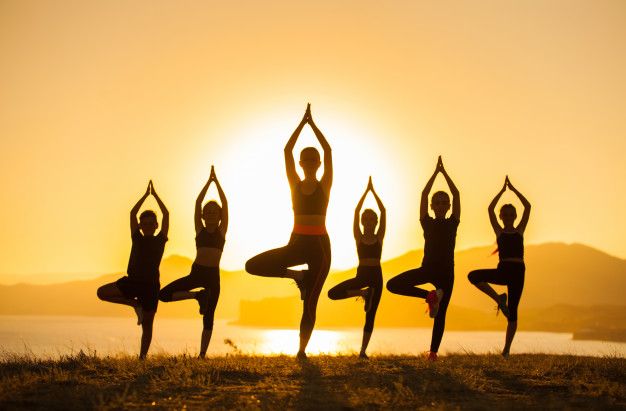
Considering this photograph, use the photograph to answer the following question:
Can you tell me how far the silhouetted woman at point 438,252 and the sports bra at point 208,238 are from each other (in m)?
3.37

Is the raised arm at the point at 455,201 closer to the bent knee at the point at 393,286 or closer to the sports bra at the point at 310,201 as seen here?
the bent knee at the point at 393,286

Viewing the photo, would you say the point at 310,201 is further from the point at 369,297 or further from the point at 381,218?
the point at 369,297

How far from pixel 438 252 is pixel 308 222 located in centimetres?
307

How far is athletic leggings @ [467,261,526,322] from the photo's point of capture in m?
13.8

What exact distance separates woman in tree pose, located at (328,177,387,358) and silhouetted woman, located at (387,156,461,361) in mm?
1043

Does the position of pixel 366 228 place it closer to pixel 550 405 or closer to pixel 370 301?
pixel 370 301

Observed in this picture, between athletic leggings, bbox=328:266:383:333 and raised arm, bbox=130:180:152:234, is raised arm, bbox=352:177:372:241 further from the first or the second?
raised arm, bbox=130:180:152:234

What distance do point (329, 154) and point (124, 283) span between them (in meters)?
4.45

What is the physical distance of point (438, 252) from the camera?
12672 millimetres

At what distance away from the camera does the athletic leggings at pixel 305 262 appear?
10664 mm

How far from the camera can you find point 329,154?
1118 centimetres

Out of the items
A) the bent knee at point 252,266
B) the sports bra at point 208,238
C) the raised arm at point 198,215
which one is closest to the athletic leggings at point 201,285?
the sports bra at point 208,238

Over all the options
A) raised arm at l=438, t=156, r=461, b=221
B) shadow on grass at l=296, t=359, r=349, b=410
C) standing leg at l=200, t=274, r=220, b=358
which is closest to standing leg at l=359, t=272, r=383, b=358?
raised arm at l=438, t=156, r=461, b=221

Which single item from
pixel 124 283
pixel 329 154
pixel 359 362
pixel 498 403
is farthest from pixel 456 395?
pixel 124 283
